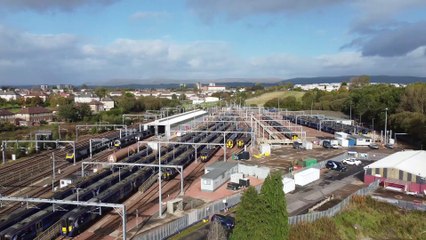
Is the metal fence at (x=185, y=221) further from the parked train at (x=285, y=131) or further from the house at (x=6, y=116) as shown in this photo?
the house at (x=6, y=116)

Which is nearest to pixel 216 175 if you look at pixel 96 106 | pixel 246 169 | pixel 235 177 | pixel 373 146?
pixel 235 177

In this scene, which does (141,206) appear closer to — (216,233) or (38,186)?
(216,233)

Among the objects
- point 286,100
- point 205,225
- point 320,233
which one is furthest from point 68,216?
point 286,100

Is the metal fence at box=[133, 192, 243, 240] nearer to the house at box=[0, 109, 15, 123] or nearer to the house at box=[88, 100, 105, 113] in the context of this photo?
the house at box=[0, 109, 15, 123]

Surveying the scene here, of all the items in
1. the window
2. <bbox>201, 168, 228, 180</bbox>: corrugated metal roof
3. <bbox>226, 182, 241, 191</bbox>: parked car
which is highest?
<bbox>201, 168, 228, 180</bbox>: corrugated metal roof

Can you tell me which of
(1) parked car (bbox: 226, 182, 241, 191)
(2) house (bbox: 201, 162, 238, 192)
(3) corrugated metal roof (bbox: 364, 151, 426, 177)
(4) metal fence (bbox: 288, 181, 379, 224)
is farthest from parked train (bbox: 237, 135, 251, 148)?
(4) metal fence (bbox: 288, 181, 379, 224)

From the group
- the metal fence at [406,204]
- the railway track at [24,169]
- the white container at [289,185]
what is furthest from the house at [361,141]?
the railway track at [24,169]
